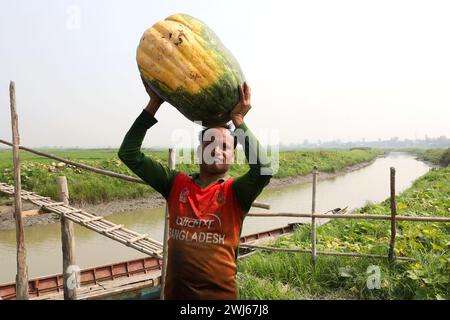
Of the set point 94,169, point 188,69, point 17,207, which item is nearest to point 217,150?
point 188,69

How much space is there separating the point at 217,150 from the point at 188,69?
0.39 metres

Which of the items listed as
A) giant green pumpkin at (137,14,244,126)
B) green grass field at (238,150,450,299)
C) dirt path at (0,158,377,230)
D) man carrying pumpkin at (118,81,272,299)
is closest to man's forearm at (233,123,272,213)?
man carrying pumpkin at (118,81,272,299)

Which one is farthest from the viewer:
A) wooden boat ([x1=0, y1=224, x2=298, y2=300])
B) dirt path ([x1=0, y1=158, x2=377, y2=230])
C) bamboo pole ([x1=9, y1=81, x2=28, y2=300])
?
dirt path ([x1=0, y1=158, x2=377, y2=230])

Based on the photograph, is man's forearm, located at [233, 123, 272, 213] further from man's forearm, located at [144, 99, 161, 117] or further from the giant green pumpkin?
man's forearm, located at [144, 99, 161, 117]

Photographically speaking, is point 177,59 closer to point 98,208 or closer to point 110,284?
point 110,284

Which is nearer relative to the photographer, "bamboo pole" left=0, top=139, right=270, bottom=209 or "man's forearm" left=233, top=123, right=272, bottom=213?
"man's forearm" left=233, top=123, right=272, bottom=213

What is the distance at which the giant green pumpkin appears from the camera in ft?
5.51

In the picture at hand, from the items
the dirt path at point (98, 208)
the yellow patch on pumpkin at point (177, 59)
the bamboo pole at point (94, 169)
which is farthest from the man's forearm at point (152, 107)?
the dirt path at point (98, 208)

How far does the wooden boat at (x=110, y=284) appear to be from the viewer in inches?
210

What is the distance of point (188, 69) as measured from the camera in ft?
5.51

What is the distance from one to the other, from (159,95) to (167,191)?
48 cm

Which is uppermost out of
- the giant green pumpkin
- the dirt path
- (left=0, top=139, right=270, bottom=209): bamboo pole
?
the giant green pumpkin

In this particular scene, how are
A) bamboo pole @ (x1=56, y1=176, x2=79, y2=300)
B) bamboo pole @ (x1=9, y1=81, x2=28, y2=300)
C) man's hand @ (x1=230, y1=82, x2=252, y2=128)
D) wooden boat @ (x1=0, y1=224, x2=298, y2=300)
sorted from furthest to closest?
1. wooden boat @ (x1=0, y1=224, x2=298, y2=300)
2. bamboo pole @ (x1=56, y1=176, x2=79, y2=300)
3. bamboo pole @ (x1=9, y1=81, x2=28, y2=300)
4. man's hand @ (x1=230, y1=82, x2=252, y2=128)
